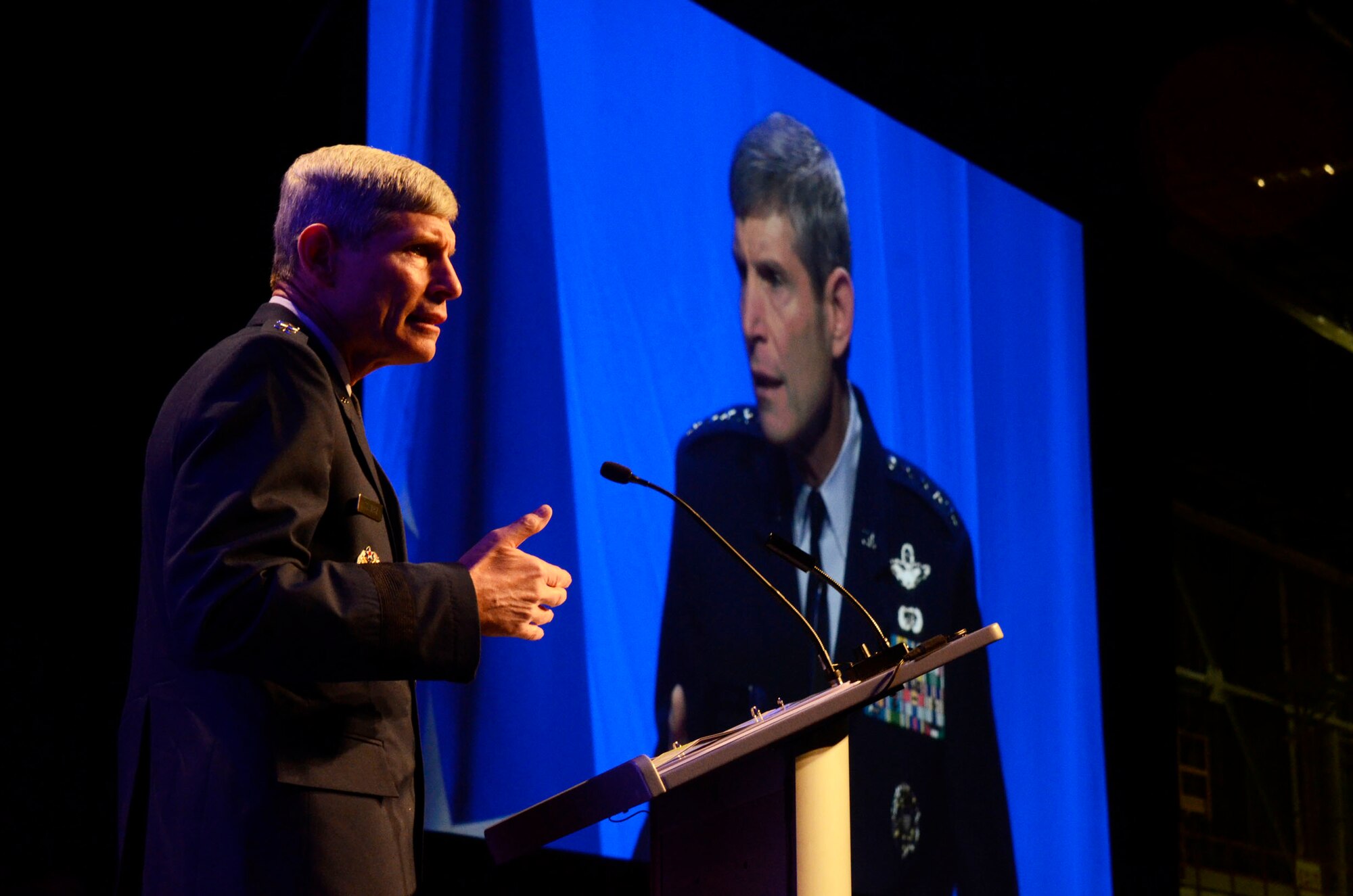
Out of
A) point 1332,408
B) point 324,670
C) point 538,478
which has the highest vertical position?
point 1332,408

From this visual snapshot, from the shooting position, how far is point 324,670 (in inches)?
49.4

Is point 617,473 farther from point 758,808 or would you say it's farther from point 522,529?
point 758,808

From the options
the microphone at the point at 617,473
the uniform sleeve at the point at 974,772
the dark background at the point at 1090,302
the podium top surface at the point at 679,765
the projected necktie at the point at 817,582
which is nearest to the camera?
the podium top surface at the point at 679,765

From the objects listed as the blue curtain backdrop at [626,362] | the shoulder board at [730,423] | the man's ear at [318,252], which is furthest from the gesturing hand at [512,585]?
the shoulder board at [730,423]

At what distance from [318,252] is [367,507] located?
0.33 m

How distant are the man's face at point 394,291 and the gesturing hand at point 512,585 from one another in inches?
11.6

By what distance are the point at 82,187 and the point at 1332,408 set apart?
664 centimetres

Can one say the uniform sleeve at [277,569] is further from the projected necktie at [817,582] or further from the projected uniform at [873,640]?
the projected necktie at [817,582]

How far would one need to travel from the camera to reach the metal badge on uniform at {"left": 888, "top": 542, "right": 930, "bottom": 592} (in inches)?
148

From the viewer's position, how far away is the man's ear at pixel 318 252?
5.12ft

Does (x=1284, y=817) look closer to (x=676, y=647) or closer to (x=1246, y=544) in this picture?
(x=1246, y=544)

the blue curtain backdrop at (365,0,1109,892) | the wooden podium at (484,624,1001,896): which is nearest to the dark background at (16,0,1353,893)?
the blue curtain backdrop at (365,0,1109,892)

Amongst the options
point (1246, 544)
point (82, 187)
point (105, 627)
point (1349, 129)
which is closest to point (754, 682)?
point (105, 627)

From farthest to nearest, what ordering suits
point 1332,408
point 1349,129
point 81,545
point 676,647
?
point 1332,408 → point 1349,129 → point 676,647 → point 81,545
